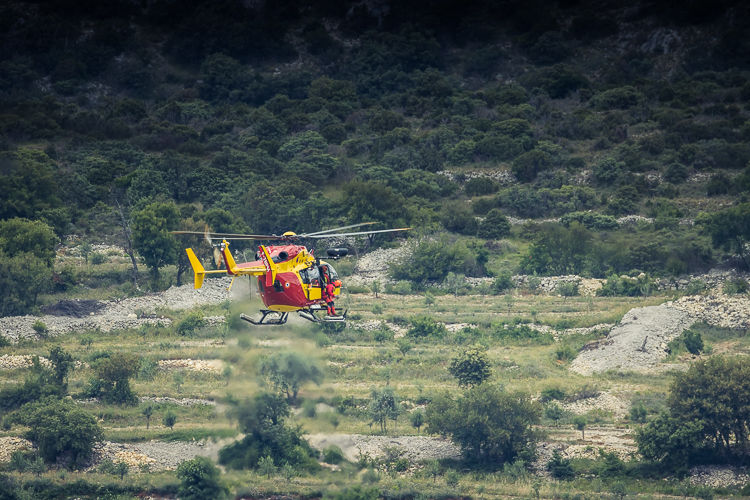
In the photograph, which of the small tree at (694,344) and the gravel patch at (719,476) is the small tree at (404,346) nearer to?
the small tree at (694,344)

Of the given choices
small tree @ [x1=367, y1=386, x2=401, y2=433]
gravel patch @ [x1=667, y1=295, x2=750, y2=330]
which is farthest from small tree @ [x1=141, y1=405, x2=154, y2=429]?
gravel patch @ [x1=667, y1=295, x2=750, y2=330]

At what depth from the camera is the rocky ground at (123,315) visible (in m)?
58.8

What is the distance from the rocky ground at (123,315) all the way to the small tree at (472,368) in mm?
17126

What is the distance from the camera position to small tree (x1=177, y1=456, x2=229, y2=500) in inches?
1677

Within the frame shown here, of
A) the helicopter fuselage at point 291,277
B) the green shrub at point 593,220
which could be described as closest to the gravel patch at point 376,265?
the green shrub at point 593,220

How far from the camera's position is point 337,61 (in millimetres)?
126125

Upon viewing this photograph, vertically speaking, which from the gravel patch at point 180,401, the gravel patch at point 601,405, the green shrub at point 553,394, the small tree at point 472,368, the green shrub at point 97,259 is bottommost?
the gravel patch at point 601,405

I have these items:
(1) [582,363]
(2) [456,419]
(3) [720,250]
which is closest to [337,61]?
(3) [720,250]

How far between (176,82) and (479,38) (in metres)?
41.0

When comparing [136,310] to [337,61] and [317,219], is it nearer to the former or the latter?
[317,219]

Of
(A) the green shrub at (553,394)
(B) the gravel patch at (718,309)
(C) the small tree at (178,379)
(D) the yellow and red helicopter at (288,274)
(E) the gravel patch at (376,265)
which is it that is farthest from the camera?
(E) the gravel patch at (376,265)

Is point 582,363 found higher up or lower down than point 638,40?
lower down

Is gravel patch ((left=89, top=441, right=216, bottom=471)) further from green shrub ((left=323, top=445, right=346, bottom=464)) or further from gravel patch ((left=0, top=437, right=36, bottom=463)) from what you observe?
green shrub ((left=323, top=445, right=346, bottom=464))

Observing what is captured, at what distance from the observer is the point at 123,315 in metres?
61.9
